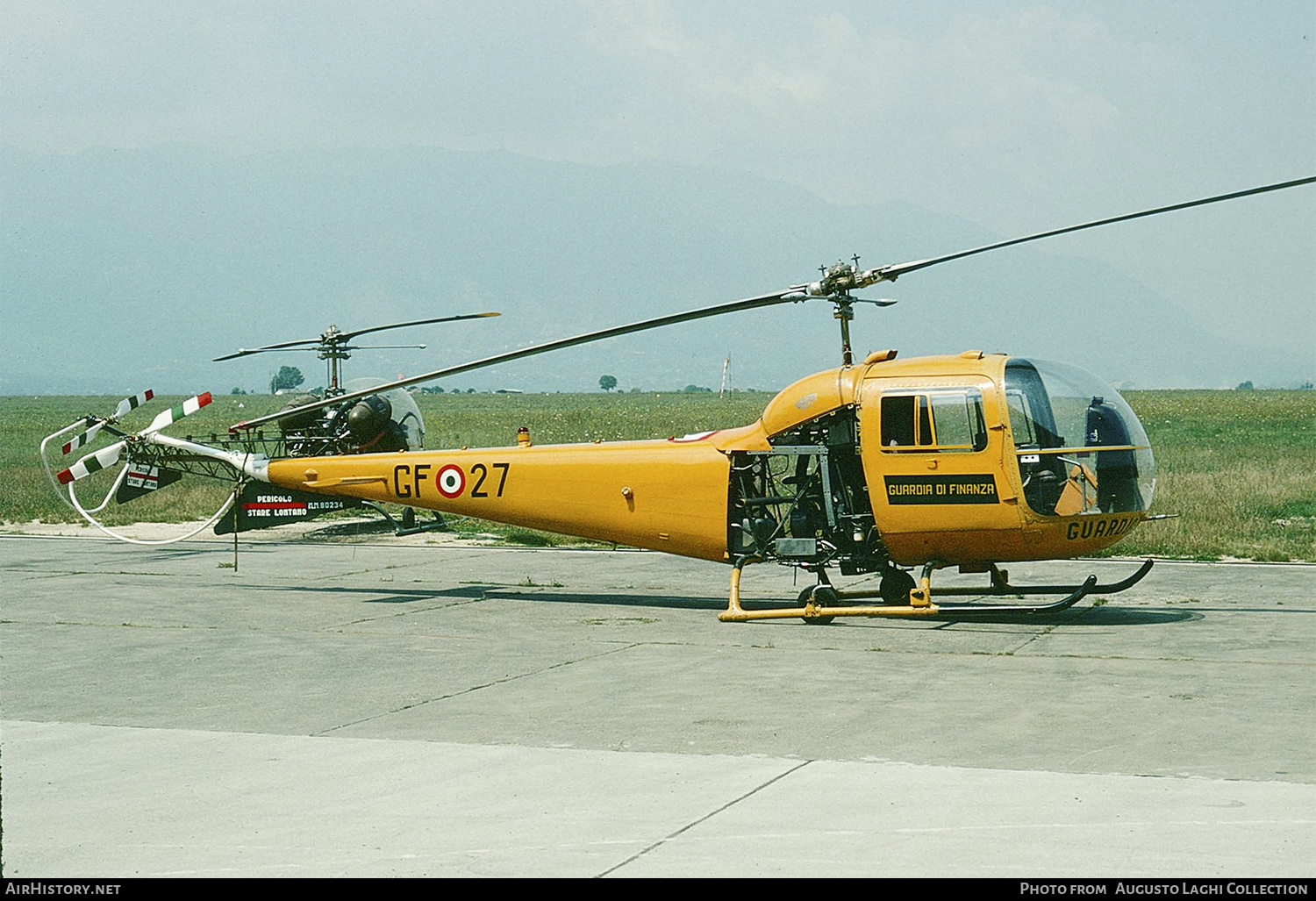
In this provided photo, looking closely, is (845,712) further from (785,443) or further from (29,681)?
(29,681)

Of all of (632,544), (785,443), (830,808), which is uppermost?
(785,443)

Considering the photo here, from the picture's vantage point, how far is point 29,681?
9.94 metres

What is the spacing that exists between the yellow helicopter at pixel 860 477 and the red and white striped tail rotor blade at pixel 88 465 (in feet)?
12.5

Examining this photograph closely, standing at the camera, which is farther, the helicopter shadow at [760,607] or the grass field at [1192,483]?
the grass field at [1192,483]

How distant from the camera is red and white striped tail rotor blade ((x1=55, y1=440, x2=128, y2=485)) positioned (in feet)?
56.4

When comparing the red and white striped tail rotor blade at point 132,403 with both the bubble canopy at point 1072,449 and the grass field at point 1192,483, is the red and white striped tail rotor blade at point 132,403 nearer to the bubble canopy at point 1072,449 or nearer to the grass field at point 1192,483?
the grass field at point 1192,483

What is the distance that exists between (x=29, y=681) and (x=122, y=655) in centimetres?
124

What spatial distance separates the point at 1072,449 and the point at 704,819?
6746mm

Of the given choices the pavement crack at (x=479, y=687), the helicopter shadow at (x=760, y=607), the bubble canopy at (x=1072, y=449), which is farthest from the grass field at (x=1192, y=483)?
the pavement crack at (x=479, y=687)

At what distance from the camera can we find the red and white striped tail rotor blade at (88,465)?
56.4 ft

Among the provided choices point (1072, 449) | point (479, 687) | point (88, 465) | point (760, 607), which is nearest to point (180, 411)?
point (88, 465)

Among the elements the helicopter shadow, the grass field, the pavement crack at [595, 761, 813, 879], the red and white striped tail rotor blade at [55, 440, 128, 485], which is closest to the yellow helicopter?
the helicopter shadow

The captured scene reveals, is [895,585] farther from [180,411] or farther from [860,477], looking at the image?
[180,411]

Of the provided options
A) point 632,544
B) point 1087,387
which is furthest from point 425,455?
point 1087,387
